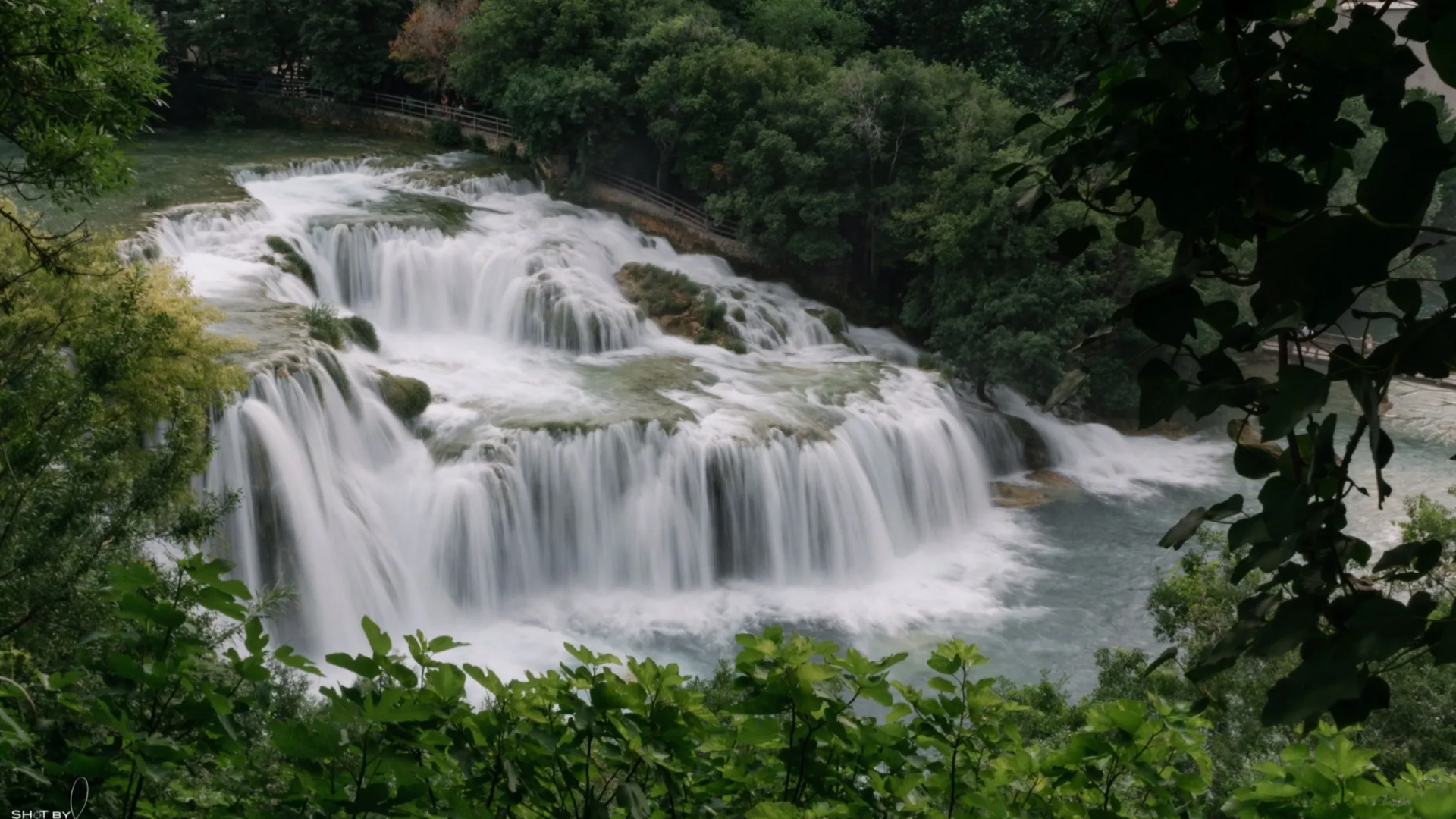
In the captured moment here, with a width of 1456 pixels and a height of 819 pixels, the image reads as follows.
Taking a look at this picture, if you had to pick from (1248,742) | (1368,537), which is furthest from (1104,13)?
(1368,537)

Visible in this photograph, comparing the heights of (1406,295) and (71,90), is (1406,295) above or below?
below

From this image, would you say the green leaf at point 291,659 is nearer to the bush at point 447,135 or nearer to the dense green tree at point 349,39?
the bush at point 447,135

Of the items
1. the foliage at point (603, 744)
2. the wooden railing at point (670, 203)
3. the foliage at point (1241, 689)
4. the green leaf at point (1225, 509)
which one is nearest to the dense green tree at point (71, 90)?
the foliage at point (603, 744)

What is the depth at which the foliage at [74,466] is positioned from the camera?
3.71 meters

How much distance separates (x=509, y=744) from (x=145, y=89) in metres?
4.31

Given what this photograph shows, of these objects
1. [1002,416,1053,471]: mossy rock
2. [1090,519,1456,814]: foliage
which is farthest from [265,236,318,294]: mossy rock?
[1090,519,1456,814]: foliage

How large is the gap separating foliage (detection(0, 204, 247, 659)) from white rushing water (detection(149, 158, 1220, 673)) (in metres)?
4.56

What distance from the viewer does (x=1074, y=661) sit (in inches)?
476

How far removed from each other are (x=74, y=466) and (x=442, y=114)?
23.1 m

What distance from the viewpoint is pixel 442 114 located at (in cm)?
2619

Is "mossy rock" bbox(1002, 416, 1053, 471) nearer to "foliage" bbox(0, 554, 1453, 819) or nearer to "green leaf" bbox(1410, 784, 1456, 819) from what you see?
"foliage" bbox(0, 554, 1453, 819)

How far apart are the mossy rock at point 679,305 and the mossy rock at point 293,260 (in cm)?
499

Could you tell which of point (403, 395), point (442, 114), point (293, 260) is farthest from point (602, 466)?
point (442, 114)

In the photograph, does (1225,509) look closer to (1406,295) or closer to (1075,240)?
(1406,295)
